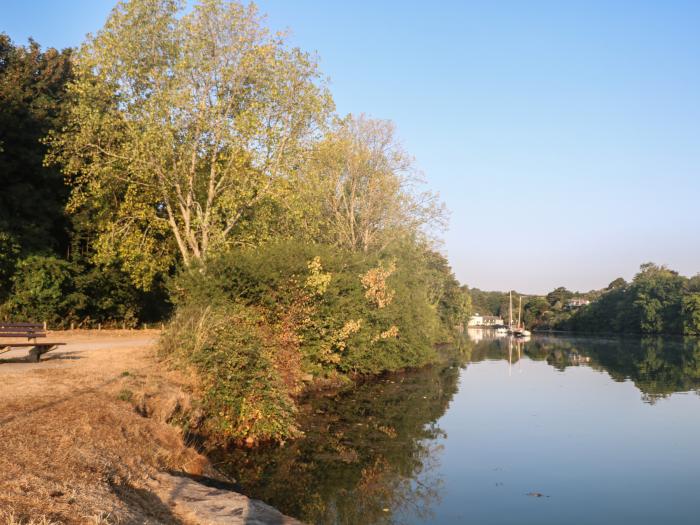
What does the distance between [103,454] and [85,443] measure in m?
0.35

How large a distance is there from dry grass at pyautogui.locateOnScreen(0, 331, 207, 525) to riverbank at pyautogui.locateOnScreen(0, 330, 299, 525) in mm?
17

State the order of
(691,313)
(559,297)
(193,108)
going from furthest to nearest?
(559,297)
(691,313)
(193,108)

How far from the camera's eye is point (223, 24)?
2467 cm

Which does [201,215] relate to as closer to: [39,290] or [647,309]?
[39,290]

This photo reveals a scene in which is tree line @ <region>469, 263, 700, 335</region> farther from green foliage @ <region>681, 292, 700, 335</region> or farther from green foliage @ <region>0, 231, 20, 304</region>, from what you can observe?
green foliage @ <region>0, 231, 20, 304</region>

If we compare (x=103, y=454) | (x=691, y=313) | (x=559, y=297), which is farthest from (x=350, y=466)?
(x=559, y=297)

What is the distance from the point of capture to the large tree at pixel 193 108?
79.4 ft

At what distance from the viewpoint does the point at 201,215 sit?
25469mm

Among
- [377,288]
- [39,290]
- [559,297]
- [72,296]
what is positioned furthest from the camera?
[559,297]

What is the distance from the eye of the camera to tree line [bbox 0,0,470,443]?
17516 millimetres

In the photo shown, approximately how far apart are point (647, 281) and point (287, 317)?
110059mm

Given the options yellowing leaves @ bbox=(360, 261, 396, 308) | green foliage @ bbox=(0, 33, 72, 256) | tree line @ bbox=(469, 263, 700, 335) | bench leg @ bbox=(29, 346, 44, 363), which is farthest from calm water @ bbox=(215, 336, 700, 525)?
tree line @ bbox=(469, 263, 700, 335)

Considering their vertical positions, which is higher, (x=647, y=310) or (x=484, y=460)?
(x=647, y=310)

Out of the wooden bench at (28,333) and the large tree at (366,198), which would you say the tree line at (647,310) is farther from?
the wooden bench at (28,333)
